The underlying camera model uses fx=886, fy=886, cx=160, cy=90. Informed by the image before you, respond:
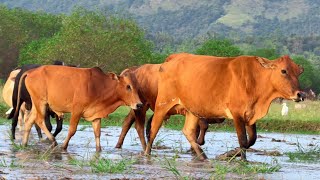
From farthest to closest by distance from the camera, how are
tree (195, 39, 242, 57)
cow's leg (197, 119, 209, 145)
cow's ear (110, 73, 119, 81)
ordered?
tree (195, 39, 242, 57) → cow's leg (197, 119, 209, 145) → cow's ear (110, 73, 119, 81)

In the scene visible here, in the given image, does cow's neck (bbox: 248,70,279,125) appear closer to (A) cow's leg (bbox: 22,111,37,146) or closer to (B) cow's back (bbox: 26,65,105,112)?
(B) cow's back (bbox: 26,65,105,112)

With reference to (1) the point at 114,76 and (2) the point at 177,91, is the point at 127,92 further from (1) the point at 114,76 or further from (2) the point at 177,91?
(2) the point at 177,91

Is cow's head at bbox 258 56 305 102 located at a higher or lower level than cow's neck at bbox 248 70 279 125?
higher

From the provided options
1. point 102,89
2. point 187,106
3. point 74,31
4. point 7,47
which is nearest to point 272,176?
point 187,106

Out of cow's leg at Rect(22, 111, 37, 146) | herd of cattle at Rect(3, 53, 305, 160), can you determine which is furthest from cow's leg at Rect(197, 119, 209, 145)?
cow's leg at Rect(22, 111, 37, 146)

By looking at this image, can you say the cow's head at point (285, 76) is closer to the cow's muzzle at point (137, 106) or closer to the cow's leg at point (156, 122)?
the cow's leg at point (156, 122)

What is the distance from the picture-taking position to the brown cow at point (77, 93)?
15.1 m

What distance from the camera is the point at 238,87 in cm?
A: 1329

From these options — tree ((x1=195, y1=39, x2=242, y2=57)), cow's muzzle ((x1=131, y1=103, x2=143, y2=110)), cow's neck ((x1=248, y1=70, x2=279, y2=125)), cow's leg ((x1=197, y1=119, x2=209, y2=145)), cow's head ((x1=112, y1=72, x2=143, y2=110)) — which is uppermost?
cow's neck ((x1=248, y1=70, x2=279, y2=125))

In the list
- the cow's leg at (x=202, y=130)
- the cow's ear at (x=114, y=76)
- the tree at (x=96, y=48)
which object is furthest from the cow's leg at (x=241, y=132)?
the tree at (x=96, y=48)

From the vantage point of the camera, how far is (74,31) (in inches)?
2468

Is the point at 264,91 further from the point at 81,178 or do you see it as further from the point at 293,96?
the point at 81,178

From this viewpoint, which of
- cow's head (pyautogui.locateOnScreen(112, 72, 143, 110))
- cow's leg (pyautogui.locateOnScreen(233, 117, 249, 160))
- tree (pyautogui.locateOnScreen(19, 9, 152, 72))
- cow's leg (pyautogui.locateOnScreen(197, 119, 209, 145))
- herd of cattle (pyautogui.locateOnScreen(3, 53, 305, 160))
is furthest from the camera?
tree (pyautogui.locateOnScreen(19, 9, 152, 72))

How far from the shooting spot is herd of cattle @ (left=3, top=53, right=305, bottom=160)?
13.3m
